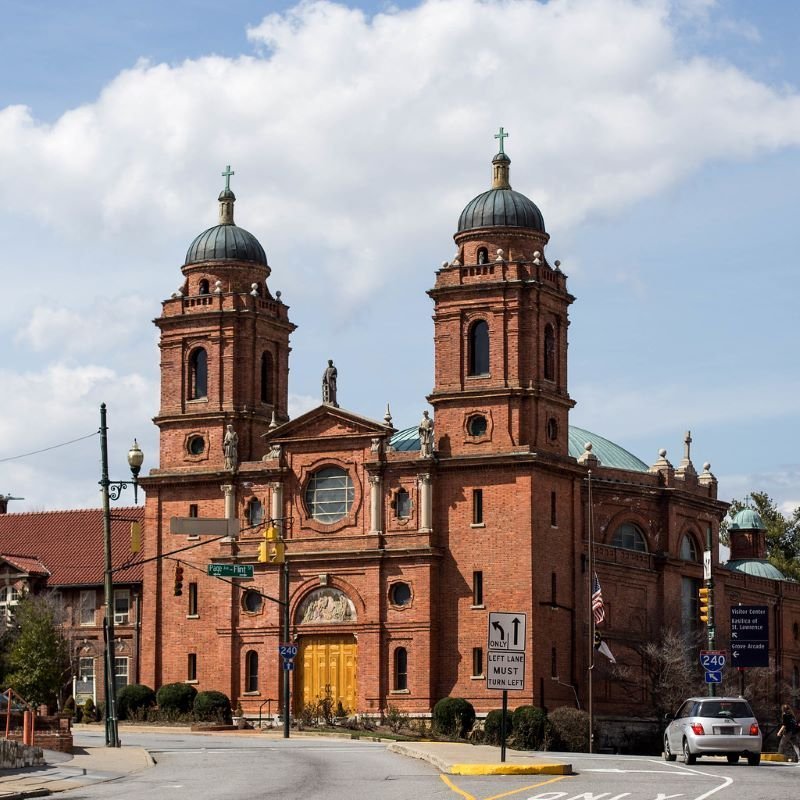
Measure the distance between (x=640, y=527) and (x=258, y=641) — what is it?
1947 cm

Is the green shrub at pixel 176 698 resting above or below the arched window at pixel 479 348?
below

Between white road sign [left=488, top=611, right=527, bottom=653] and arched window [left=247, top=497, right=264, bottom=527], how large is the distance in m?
41.2

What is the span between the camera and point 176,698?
78.2 meters

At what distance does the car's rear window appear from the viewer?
4166cm

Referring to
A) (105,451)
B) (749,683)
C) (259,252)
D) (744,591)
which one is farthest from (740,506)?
(105,451)

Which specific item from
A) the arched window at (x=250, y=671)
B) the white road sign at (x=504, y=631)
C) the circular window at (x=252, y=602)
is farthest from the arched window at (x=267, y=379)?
the white road sign at (x=504, y=631)

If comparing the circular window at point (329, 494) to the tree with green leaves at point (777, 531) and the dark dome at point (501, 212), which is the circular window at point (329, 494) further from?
the tree with green leaves at point (777, 531)

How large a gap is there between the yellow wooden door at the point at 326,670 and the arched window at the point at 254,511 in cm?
577

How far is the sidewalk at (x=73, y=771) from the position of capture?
32875 millimetres

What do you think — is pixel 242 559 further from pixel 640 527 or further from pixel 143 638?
pixel 640 527

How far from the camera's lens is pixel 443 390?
76.2 m

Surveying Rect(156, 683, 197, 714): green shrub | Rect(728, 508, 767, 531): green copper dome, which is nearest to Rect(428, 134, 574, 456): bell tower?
Rect(156, 683, 197, 714): green shrub

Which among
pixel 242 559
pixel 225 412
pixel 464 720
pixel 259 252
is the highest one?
pixel 259 252

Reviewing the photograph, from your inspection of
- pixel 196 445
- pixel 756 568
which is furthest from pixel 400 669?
pixel 756 568
